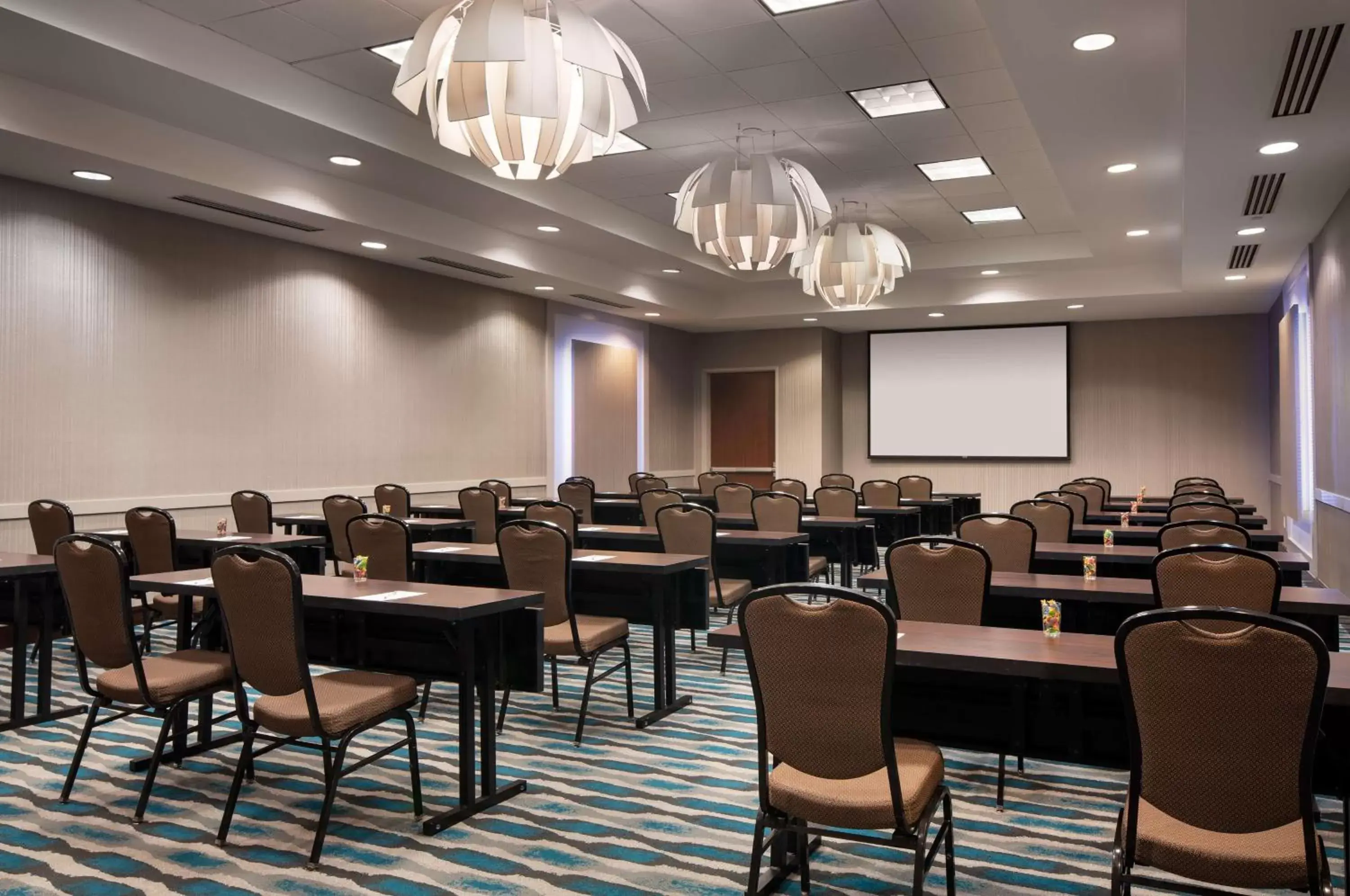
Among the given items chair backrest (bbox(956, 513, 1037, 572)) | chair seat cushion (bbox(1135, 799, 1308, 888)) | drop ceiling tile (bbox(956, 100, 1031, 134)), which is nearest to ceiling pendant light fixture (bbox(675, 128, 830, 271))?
drop ceiling tile (bbox(956, 100, 1031, 134))

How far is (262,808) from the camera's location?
3590 millimetres

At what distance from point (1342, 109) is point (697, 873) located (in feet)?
16.9

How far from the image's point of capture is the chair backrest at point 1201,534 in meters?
4.85

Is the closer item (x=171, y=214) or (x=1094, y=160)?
(x=1094, y=160)

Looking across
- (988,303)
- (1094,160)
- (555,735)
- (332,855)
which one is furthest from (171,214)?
(988,303)

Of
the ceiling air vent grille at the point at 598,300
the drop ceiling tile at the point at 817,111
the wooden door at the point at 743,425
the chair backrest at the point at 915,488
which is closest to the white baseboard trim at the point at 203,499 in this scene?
the ceiling air vent grille at the point at 598,300

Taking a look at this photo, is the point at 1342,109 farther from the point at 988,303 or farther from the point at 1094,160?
the point at 988,303

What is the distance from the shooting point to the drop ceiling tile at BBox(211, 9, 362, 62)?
18.6 ft

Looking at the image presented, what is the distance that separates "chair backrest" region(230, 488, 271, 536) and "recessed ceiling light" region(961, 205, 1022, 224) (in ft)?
23.8

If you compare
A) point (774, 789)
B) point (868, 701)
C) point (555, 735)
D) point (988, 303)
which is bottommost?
point (555, 735)

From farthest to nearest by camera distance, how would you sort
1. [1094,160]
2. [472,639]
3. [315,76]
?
[1094,160] < [315,76] < [472,639]

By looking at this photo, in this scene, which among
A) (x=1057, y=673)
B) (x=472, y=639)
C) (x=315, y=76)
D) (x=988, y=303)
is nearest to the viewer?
(x=1057, y=673)

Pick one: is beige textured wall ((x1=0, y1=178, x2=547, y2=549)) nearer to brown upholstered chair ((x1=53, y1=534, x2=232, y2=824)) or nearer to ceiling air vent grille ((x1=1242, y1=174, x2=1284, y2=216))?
brown upholstered chair ((x1=53, y1=534, x2=232, y2=824))

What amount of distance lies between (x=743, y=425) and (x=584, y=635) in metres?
11.7
